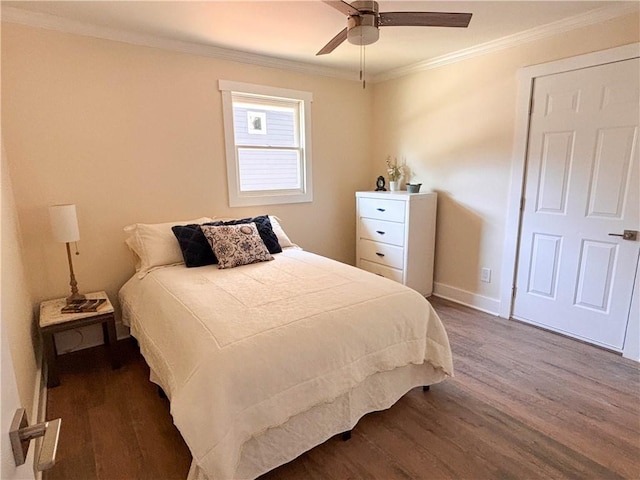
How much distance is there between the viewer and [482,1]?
231 cm

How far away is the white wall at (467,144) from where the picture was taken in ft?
10.2

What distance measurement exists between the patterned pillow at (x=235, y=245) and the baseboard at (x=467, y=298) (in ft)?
6.82

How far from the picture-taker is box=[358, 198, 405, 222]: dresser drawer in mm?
3562

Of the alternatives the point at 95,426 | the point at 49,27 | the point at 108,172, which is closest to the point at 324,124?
the point at 108,172

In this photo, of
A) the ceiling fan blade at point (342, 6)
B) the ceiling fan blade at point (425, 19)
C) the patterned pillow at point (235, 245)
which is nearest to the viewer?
the ceiling fan blade at point (342, 6)

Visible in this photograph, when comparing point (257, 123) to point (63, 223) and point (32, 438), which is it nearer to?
point (63, 223)

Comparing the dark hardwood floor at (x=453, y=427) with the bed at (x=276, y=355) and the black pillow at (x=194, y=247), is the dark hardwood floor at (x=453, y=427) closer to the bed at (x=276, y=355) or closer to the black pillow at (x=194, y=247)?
the bed at (x=276, y=355)

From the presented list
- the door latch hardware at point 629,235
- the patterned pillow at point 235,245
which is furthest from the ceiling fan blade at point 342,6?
the door latch hardware at point 629,235

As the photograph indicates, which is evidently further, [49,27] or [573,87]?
[573,87]

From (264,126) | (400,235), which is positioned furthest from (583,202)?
(264,126)

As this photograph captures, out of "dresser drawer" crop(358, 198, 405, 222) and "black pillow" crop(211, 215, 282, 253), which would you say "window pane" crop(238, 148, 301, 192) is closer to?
"black pillow" crop(211, 215, 282, 253)

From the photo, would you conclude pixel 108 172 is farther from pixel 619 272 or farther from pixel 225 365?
pixel 619 272

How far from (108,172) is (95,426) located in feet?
6.11

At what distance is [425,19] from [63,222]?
2618mm
